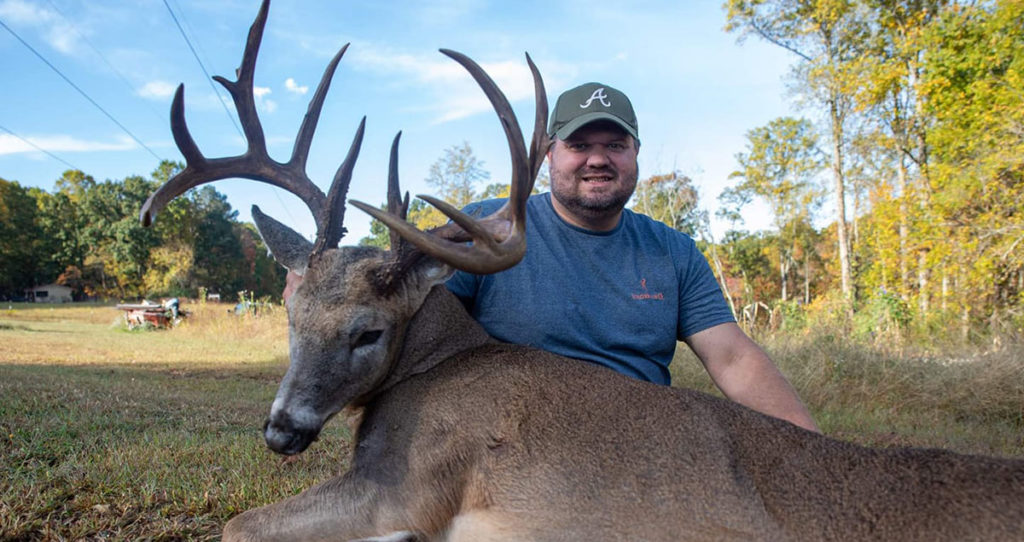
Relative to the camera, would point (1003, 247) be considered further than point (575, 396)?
Yes

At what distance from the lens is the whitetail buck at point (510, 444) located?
2.19 metres

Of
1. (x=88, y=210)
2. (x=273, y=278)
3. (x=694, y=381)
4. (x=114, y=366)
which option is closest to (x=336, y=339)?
(x=694, y=381)

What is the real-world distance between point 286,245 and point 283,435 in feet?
3.79

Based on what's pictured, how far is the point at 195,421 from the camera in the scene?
5598 millimetres

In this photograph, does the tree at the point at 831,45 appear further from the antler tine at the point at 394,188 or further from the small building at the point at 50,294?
the small building at the point at 50,294

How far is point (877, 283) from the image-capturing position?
60.0 feet

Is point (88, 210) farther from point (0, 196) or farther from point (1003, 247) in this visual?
point (1003, 247)

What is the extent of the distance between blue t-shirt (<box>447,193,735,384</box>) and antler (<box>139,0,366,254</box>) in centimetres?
82

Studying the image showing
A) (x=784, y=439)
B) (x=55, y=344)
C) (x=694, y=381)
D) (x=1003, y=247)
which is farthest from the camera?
(x=55, y=344)

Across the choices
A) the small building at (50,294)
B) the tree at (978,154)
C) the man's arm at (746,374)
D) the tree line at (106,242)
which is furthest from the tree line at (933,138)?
the small building at (50,294)

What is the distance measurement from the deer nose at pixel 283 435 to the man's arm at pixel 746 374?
227 cm

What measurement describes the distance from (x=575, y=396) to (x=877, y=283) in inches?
730

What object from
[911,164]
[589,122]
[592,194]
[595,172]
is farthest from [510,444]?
[911,164]

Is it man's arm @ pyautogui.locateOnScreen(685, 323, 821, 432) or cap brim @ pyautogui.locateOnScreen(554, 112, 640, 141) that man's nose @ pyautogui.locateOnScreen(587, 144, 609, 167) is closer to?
cap brim @ pyautogui.locateOnScreen(554, 112, 640, 141)
